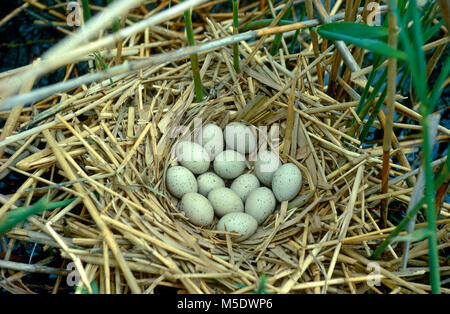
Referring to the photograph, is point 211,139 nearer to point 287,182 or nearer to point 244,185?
point 244,185

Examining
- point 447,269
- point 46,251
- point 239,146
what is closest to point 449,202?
point 447,269

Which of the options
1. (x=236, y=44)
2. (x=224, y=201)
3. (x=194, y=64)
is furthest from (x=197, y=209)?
(x=236, y=44)

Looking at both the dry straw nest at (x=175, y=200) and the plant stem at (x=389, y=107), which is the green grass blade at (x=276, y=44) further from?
the plant stem at (x=389, y=107)

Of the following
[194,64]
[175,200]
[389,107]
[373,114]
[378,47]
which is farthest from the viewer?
[175,200]

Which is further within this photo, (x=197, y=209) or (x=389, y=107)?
(x=197, y=209)

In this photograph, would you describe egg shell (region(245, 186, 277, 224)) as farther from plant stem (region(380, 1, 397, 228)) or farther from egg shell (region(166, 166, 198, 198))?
plant stem (region(380, 1, 397, 228))

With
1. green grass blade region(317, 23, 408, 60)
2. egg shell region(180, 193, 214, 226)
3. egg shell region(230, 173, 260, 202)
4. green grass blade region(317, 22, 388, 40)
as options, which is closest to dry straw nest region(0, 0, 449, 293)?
egg shell region(180, 193, 214, 226)

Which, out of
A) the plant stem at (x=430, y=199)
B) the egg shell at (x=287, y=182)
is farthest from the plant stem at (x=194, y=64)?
the plant stem at (x=430, y=199)

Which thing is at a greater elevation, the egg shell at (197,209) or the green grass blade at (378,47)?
the green grass blade at (378,47)
